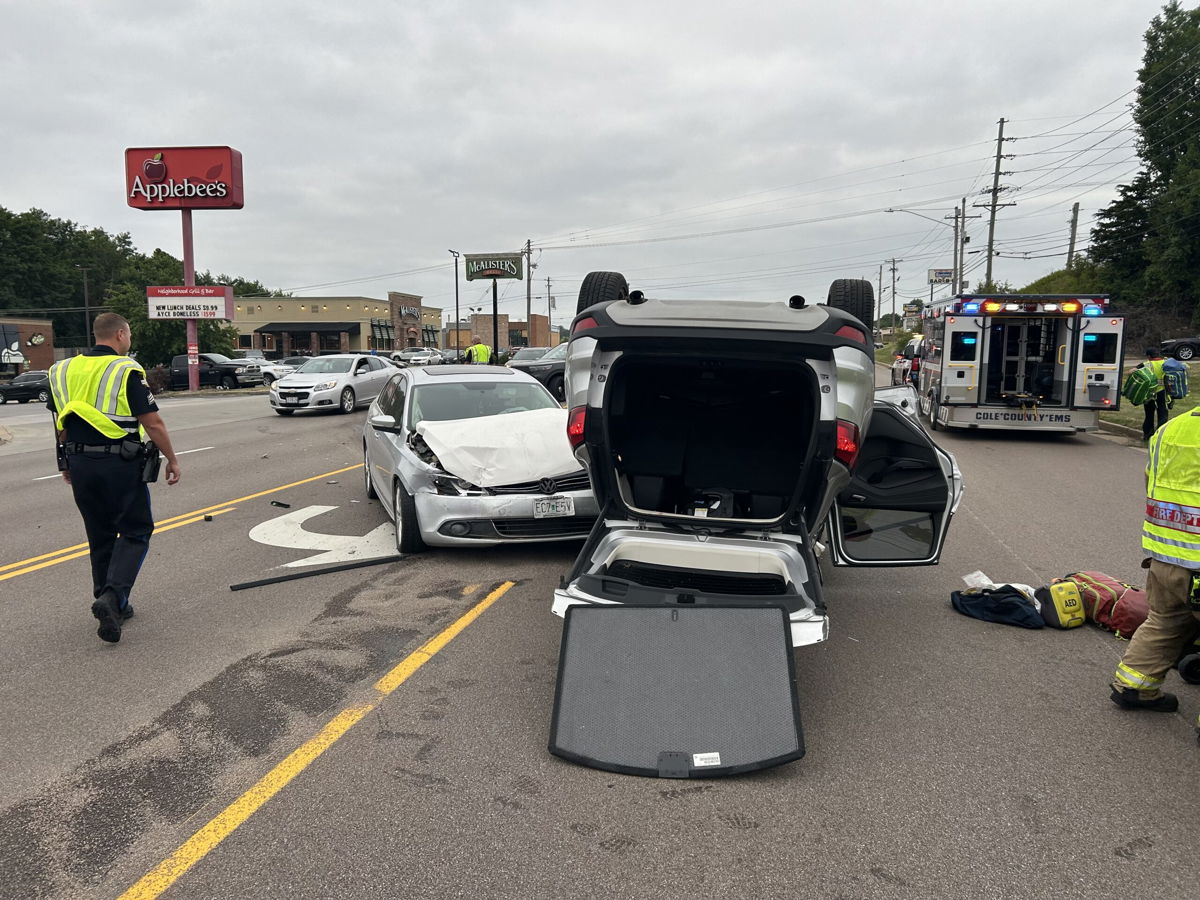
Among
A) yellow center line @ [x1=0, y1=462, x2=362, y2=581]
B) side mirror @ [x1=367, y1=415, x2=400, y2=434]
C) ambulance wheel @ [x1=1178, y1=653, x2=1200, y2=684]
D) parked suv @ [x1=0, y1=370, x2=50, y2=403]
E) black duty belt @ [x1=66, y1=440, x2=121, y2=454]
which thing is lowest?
parked suv @ [x1=0, y1=370, x2=50, y2=403]

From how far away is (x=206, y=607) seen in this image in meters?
5.91

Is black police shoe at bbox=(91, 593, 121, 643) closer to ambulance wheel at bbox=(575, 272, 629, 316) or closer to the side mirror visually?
the side mirror

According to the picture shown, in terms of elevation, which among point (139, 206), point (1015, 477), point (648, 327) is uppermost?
point (139, 206)

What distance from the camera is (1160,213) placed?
158ft

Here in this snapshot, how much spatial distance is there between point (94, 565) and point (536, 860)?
3867 mm

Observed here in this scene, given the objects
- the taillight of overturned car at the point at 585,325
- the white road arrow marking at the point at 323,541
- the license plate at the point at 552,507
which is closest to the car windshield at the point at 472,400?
the white road arrow marking at the point at 323,541

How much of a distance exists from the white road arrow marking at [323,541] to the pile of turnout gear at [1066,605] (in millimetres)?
4535

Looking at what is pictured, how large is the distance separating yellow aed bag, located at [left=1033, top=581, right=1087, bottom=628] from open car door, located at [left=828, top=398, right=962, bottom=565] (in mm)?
705

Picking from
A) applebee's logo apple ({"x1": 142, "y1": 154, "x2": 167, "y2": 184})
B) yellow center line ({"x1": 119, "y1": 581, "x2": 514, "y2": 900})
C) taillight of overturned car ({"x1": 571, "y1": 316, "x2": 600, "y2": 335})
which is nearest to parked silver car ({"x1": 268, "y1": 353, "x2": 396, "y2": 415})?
taillight of overturned car ({"x1": 571, "y1": 316, "x2": 600, "y2": 335})

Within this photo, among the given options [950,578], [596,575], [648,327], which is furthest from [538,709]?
[950,578]

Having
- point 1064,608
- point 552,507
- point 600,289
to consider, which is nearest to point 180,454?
point 552,507

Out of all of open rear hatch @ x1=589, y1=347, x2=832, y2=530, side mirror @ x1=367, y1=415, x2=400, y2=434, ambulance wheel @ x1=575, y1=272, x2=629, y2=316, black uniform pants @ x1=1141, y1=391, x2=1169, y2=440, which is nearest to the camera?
open rear hatch @ x1=589, y1=347, x2=832, y2=530

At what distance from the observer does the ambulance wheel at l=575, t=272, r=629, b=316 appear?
239 inches

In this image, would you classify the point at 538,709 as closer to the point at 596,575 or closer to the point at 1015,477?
the point at 596,575
